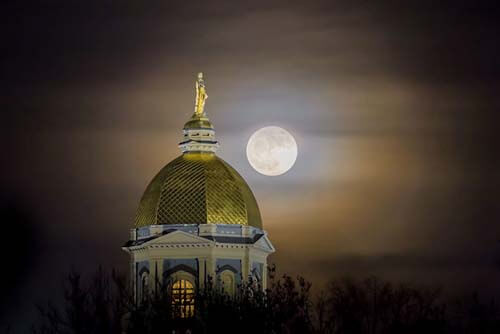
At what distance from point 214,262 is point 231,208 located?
2.68 meters

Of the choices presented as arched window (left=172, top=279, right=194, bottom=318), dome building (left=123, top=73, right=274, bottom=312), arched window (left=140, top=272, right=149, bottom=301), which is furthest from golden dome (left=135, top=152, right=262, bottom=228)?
arched window (left=172, top=279, right=194, bottom=318)

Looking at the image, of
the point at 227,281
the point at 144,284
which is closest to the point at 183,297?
the point at 227,281

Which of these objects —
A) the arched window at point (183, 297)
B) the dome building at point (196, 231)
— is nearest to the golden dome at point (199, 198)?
the dome building at point (196, 231)

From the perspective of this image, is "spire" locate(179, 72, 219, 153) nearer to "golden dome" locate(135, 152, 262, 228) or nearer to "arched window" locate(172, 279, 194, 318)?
"golden dome" locate(135, 152, 262, 228)

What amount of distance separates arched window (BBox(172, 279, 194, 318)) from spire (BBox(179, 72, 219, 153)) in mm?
7037

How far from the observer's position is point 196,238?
140625 mm

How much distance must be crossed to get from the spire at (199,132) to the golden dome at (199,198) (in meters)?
2.07

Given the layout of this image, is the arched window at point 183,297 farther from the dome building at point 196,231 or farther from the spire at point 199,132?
the spire at point 199,132

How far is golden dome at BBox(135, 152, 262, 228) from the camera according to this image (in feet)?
464

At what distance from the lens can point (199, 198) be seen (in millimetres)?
141500

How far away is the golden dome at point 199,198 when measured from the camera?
141m

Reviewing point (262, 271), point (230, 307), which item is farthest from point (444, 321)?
point (230, 307)

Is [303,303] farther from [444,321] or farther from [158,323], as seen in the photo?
[444,321]

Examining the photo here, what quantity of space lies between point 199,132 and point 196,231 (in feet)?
20.6
